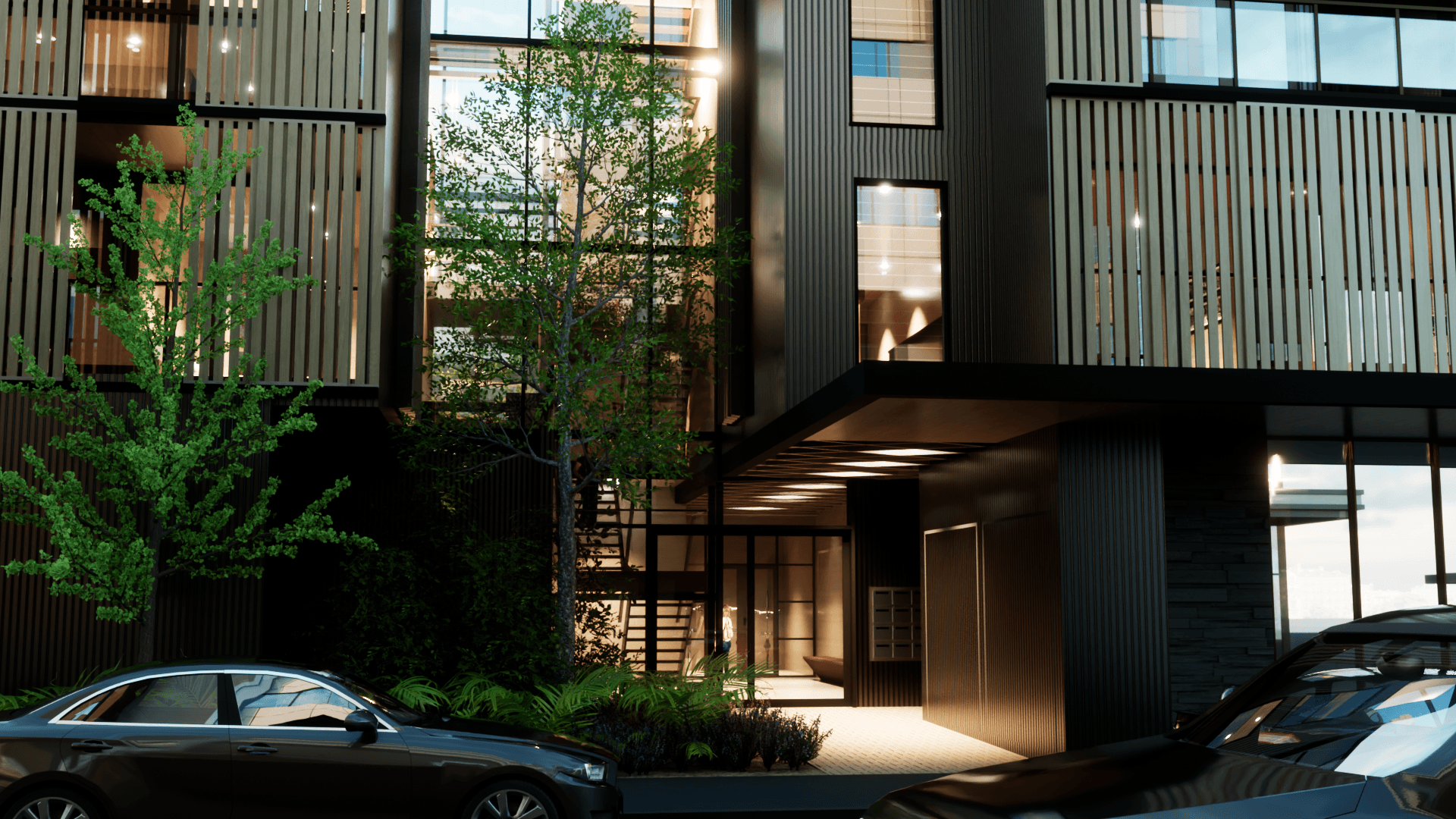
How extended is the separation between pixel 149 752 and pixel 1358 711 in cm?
668

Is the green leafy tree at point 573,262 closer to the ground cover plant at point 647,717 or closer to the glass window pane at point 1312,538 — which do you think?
the ground cover plant at point 647,717

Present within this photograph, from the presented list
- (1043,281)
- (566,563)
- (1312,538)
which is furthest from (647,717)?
(1312,538)

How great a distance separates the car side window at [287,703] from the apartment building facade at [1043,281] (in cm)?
487

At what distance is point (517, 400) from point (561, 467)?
278 cm

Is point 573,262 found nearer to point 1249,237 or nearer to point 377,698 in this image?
point 377,698

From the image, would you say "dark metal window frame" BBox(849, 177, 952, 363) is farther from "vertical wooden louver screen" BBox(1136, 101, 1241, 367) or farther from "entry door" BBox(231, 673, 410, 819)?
"entry door" BBox(231, 673, 410, 819)

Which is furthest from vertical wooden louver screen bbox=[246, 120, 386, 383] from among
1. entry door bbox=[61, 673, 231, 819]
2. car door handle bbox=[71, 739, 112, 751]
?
car door handle bbox=[71, 739, 112, 751]

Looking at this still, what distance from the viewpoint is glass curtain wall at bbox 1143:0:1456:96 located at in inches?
532

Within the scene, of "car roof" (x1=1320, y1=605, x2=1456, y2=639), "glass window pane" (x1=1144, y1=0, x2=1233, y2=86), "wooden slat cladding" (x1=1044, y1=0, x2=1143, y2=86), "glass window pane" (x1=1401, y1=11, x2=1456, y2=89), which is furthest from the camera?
"glass window pane" (x1=1401, y1=11, x2=1456, y2=89)

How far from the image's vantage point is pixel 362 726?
23.9 ft

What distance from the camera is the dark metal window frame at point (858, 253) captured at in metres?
15.6

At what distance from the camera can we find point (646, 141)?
48.6 feet

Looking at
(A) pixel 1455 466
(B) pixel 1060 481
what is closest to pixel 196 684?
(B) pixel 1060 481

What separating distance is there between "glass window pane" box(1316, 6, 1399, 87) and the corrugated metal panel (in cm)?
555
